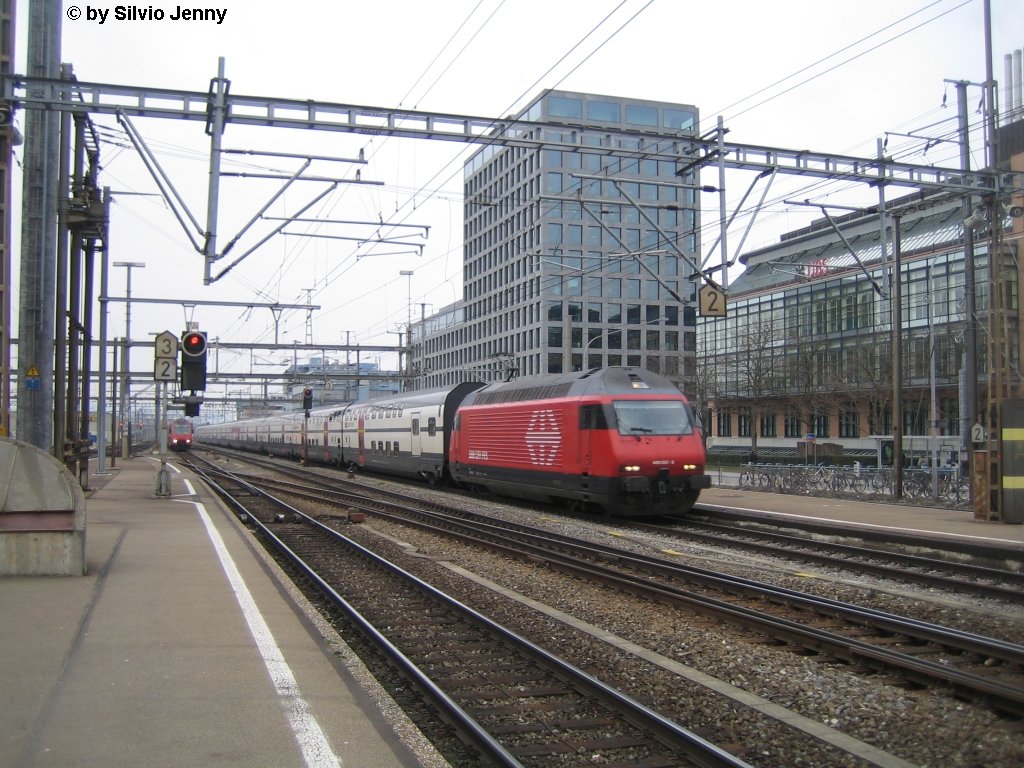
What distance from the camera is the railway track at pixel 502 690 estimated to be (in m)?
5.55

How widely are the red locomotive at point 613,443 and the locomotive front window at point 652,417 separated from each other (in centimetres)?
2

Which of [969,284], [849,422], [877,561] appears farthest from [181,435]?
[877,561]

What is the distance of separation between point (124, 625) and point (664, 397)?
13.1 m

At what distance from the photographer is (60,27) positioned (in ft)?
51.6

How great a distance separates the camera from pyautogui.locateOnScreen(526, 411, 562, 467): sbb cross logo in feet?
65.7

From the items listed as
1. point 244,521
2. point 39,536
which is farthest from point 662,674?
point 244,521

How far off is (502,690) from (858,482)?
Result: 2190 centimetres

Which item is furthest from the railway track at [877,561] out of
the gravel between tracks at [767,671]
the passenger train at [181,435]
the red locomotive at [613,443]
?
the passenger train at [181,435]

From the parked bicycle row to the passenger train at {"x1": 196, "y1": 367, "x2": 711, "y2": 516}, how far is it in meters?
7.94

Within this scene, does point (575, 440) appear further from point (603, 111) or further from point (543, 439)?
point (603, 111)

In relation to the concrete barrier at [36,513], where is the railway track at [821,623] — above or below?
below

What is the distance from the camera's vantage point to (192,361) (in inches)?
715

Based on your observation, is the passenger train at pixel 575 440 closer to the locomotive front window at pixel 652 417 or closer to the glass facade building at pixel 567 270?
the locomotive front window at pixel 652 417

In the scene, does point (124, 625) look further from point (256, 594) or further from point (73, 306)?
point (73, 306)
